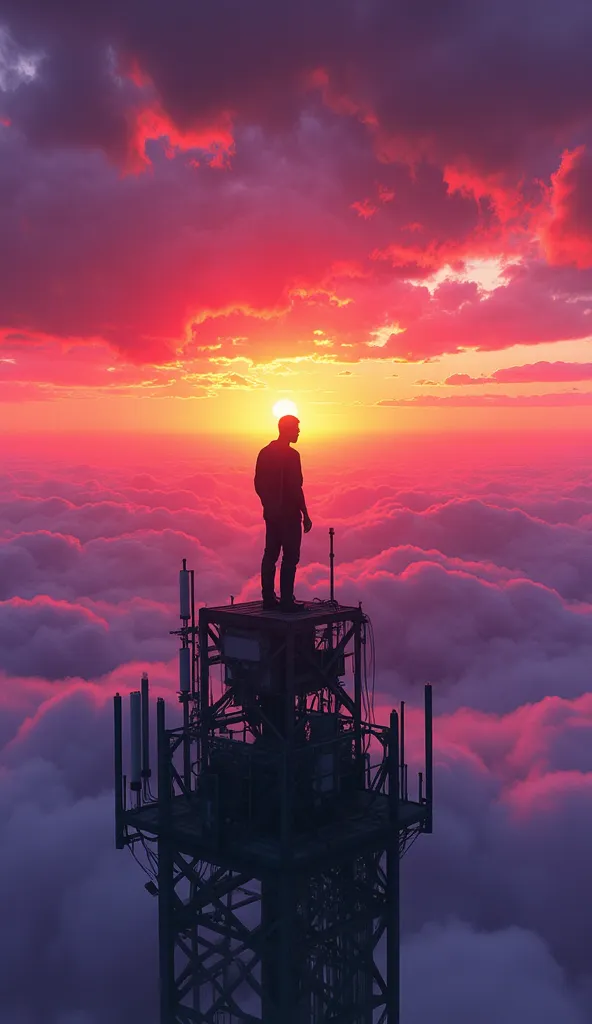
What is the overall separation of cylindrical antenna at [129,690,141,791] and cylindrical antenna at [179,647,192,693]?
132cm

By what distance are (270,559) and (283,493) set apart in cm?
199

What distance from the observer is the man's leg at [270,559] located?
2373 cm

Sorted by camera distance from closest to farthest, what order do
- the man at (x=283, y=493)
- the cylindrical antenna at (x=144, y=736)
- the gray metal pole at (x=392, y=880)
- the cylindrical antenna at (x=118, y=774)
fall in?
1. the gray metal pole at (x=392, y=880)
2. the cylindrical antenna at (x=118, y=774)
3. the man at (x=283, y=493)
4. the cylindrical antenna at (x=144, y=736)

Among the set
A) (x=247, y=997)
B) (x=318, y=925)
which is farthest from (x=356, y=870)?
(x=247, y=997)

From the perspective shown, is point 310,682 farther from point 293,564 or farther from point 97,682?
point 97,682

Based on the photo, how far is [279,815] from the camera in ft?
71.0

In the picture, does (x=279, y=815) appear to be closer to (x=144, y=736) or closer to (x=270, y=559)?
(x=144, y=736)

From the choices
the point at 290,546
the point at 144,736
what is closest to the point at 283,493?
the point at 290,546

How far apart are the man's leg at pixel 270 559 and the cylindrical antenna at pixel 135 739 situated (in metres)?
4.66

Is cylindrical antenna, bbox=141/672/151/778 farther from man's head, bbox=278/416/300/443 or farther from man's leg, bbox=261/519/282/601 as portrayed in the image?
man's head, bbox=278/416/300/443

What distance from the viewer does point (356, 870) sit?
2338 centimetres

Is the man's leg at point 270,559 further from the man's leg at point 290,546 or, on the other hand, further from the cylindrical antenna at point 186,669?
the cylindrical antenna at point 186,669

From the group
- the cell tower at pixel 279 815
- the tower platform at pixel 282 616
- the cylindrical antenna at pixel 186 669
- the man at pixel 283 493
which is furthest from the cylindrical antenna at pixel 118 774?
the man at pixel 283 493

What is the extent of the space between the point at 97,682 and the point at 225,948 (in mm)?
178872
